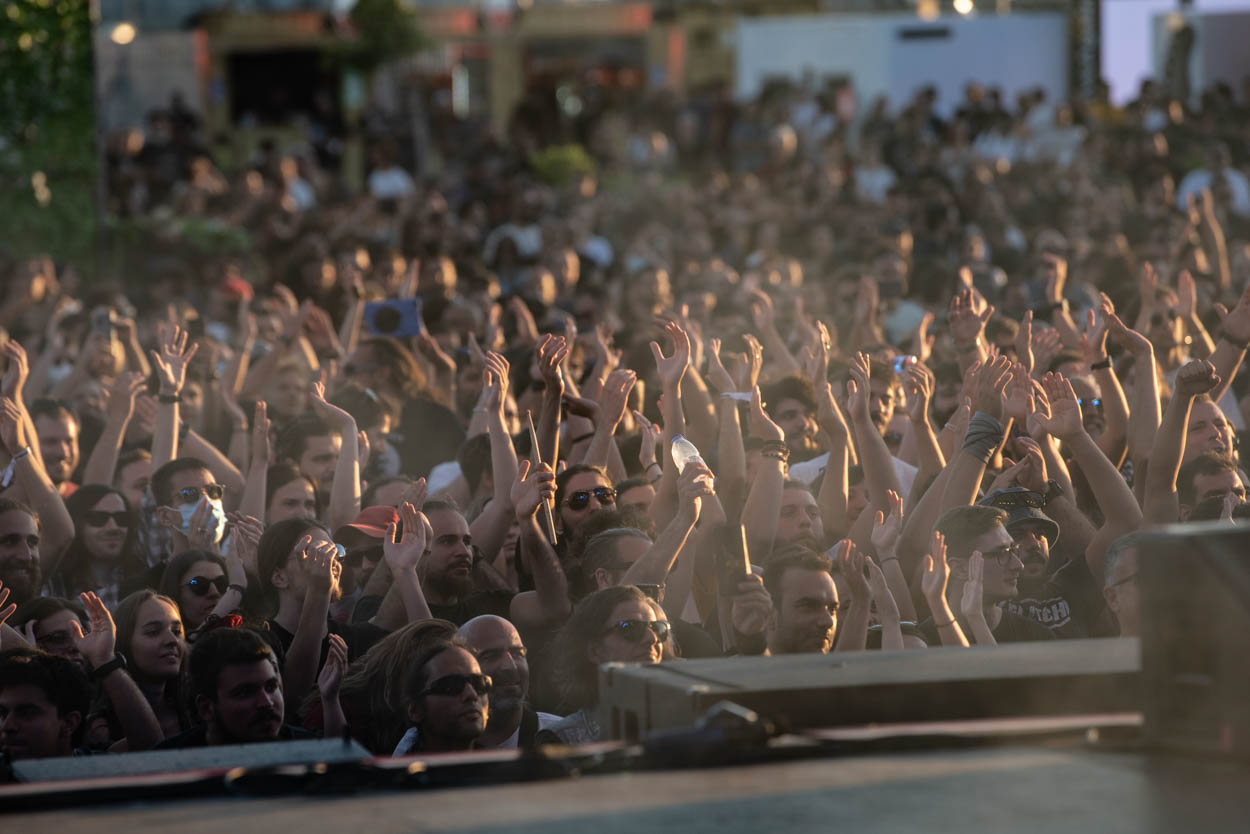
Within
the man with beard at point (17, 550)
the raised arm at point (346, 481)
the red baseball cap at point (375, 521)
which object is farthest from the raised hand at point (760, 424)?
the man with beard at point (17, 550)

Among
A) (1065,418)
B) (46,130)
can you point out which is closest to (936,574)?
(1065,418)

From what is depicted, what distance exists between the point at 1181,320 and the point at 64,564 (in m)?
5.49

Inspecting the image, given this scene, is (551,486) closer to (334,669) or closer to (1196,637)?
(334,669)

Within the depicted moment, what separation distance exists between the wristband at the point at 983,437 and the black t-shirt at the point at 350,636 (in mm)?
2083

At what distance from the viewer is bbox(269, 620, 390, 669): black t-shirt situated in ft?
19.1

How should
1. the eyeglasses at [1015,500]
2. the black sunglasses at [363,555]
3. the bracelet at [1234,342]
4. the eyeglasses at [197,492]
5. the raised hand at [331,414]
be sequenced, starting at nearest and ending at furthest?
the eyeglasses at [1015,500] < the black sunglasses at [363,555] < the eyeglasses at [197,492] < the raised hand at [331,414] < the bracelet at [1234,342]

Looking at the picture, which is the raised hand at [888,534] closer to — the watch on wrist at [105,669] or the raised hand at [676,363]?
the raised hand at [676,363]

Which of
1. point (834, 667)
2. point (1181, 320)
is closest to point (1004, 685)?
point (834, 667)

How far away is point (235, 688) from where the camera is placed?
517cm

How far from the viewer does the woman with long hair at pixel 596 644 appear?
5.27 metres

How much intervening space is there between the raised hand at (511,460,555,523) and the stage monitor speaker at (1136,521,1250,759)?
3.25 meters

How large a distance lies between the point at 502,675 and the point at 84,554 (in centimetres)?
250

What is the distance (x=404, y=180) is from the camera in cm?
2369

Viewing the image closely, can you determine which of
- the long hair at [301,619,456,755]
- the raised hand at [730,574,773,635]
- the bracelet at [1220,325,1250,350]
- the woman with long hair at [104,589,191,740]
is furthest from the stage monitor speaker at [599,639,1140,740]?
the bracelet at [1220,325,1250,350]
